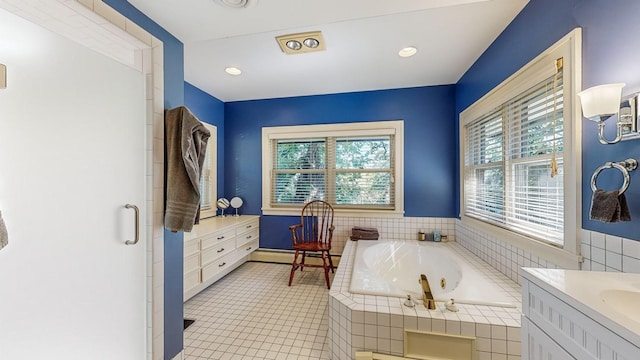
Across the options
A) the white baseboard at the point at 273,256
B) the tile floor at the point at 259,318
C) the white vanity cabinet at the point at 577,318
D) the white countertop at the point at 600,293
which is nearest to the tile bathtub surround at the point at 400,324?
the tile floor at the point at 259,318

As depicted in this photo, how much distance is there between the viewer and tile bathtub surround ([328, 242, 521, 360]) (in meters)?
1.32

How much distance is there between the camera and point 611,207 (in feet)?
3.18

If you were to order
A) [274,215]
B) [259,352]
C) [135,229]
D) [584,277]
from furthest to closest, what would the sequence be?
1. [274,215]
2. [259,352]
3. [135,229]
4. [584,277]

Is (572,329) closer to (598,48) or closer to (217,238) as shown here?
(598,48)

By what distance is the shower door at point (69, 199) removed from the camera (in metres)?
0.92

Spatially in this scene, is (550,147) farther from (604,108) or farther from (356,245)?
(356,245)

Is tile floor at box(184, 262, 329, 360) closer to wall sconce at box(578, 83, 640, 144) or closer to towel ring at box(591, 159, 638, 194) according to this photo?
towel ring at box(591, 159, 638, 194)

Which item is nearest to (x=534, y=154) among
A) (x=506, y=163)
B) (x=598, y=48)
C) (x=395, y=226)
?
(x=506, y=163)

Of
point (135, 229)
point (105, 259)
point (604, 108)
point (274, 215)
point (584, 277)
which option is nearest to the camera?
point (584, 277)

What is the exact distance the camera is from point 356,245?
9.37 ft

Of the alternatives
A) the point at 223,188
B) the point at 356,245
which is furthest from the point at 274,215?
the point at 356,245

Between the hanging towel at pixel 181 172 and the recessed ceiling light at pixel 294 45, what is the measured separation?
1046 millimetres

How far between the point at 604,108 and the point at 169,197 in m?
2.10

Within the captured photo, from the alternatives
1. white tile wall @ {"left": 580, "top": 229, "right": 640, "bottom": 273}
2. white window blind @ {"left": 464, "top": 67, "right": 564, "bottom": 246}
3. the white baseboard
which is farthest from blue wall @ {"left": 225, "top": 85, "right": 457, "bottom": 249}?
white tile wall @ {"left": 580, "top": 229, "right": 640, "bottom": 273}
